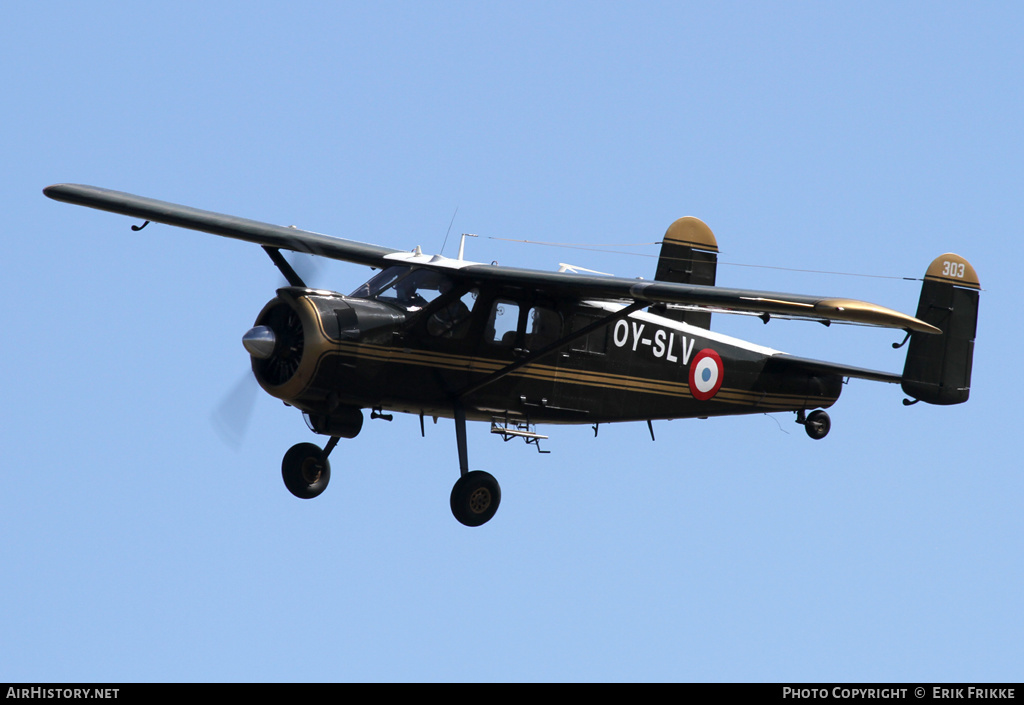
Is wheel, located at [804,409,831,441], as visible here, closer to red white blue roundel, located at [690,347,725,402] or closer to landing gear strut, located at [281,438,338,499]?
red white blue roundel, located at [690,347,725,402]

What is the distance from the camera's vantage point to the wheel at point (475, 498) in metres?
18.4

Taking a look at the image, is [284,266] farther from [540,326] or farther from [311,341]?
[540,326]

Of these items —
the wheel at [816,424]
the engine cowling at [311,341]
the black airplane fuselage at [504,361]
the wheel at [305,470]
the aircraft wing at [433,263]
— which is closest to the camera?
the aircraft wing at [433,263]

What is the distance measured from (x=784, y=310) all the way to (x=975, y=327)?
6110 mm

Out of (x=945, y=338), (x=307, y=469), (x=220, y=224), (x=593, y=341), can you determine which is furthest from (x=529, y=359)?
(x=945, y=338)

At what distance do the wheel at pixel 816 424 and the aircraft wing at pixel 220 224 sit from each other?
6.90 m

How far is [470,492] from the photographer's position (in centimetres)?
1842

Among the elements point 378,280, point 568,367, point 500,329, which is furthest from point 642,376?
point 378,280

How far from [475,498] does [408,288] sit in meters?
2.74

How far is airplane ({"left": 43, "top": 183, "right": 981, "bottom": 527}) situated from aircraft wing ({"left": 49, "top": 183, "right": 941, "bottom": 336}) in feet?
0.07

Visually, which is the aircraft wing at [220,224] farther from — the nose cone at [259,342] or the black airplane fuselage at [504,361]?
the nose cone at [259,342]

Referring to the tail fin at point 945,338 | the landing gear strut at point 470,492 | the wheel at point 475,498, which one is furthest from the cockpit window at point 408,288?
the tail fin at point 945,338

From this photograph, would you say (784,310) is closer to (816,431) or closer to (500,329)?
(500,329)

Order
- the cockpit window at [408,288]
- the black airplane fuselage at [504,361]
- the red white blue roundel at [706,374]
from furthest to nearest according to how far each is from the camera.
→ the red white blue roundel at [706,374]
the cockpit window at [408,288]
the black airplane fuselage at [504,361]
